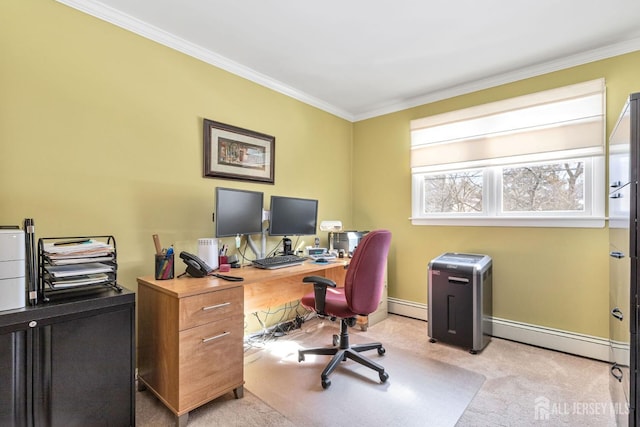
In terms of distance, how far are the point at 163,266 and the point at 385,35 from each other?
2.25 m

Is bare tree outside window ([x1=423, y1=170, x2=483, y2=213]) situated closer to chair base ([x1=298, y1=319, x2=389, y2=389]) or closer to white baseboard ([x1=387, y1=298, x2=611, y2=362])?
white baseboard ([x1=387, y1=298, x2=611, y2=362])

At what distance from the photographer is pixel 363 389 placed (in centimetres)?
201

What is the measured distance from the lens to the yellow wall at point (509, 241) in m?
2.43

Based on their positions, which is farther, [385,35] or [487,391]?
[385,35]

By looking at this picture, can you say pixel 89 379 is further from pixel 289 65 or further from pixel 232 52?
pixel 289 65

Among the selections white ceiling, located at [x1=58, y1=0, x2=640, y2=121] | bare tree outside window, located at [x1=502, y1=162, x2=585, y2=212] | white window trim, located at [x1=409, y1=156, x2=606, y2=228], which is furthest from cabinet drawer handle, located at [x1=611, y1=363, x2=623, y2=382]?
white ceiling, located at [x1=58, y1=0, x2=640, y2=121]

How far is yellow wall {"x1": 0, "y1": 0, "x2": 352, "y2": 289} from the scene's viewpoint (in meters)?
1.68

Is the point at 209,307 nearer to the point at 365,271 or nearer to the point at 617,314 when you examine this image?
the point at 365,271

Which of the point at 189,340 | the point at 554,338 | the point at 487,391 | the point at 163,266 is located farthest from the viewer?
the point at 554,338

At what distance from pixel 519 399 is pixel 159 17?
136 inches

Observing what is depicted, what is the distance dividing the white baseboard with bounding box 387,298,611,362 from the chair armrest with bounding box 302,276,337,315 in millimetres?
1878

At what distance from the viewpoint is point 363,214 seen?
389 cm

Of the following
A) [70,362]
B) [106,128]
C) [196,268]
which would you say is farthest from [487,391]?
[106,128]

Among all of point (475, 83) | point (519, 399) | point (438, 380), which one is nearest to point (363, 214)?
point (475, 83)
